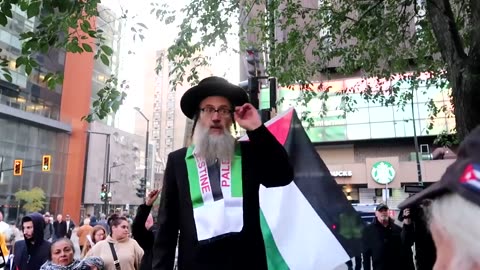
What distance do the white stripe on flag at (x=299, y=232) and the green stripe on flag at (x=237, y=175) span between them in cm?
147

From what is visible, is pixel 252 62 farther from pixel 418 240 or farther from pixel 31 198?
pixel 31 198

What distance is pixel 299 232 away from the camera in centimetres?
391

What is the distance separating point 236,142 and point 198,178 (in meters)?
0.30

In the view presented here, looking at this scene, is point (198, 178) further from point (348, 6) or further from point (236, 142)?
point (348, 6)

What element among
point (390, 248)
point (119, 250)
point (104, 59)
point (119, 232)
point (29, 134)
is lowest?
point (390, 248)

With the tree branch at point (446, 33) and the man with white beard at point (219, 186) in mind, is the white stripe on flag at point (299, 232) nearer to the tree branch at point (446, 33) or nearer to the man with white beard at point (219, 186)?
the man with white beard at point (219, 186)

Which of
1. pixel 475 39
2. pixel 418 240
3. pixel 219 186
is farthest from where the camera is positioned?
pixel 418 240

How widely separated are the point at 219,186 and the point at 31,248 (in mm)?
4775

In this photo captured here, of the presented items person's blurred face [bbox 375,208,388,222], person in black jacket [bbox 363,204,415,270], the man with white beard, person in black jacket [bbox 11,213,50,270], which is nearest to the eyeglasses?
the man with white beard

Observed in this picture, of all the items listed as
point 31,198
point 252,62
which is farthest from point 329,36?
point 31,198

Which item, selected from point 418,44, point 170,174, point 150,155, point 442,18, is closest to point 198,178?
point 170,174

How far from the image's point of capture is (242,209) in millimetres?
2303

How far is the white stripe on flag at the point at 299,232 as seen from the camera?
369 cm

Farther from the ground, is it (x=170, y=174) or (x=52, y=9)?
(x=52, y=9)
